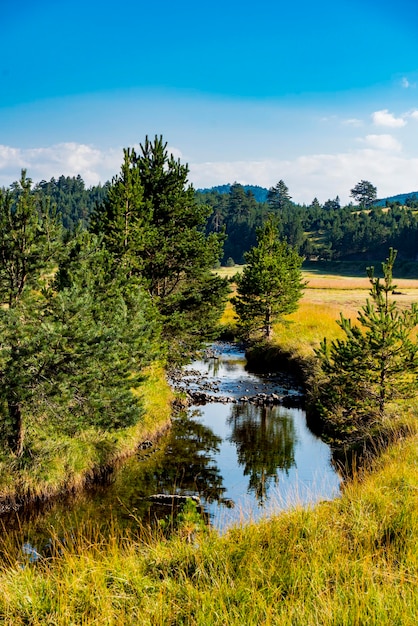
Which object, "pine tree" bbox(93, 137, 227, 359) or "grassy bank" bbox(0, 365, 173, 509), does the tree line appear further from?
"pine tree" bbox(93, 137, 227, 359)

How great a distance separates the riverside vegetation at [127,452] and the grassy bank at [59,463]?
0.15 ft

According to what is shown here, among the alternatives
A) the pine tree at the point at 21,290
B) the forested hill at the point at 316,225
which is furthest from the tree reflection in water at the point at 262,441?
the forested hill at the point at 316,225

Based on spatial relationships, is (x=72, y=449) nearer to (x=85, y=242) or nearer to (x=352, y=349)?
(x=85, y=242)

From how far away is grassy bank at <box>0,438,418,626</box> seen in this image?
422cm

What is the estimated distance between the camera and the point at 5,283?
12.0 meters

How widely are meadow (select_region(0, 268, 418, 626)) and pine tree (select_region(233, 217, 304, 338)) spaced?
25.8 meters

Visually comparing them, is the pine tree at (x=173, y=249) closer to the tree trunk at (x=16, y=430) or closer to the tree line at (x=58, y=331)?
the tree line at (x=58, y=331)

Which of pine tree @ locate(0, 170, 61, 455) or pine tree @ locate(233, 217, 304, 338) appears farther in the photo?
pine tree @ locate(233, 217, 304, 338)

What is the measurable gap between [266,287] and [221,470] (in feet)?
61.9

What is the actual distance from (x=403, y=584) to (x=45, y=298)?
10495mm

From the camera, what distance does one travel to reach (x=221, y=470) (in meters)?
15.3

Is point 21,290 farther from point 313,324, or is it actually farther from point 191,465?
point 313,324

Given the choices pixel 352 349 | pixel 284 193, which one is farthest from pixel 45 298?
pixel 284 193

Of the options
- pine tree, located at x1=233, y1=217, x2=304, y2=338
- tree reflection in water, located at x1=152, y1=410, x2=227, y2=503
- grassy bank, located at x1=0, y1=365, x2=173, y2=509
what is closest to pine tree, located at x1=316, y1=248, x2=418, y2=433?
tree reflection in water, located at x1=152, y1=410, x2=227, y2=503
